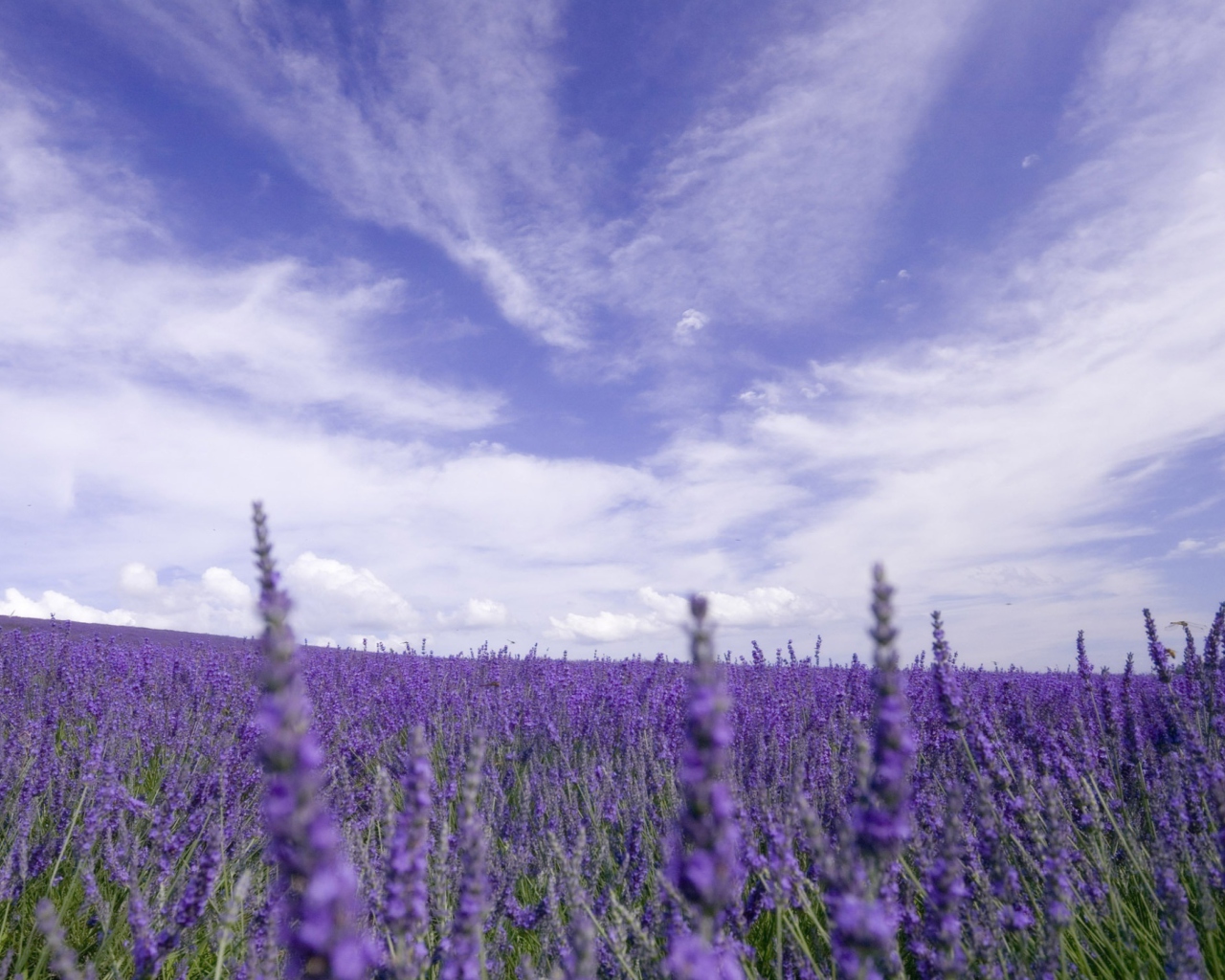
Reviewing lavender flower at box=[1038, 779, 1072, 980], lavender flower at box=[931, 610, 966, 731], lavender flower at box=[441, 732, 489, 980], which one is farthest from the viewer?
lavender flower at box=[931, 610, 966, 731]

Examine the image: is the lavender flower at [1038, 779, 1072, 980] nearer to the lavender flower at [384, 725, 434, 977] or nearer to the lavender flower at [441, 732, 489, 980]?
the lavender flower at [441, 732, 489, 980]

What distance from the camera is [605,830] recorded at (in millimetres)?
3691

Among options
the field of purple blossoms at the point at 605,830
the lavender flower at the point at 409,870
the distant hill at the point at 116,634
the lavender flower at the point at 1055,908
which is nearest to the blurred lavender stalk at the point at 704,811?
the field of purple blossoms at the point at 605,830

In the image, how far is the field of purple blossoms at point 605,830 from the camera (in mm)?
963

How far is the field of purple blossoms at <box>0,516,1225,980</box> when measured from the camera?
3.16ft

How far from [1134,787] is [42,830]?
238 inches

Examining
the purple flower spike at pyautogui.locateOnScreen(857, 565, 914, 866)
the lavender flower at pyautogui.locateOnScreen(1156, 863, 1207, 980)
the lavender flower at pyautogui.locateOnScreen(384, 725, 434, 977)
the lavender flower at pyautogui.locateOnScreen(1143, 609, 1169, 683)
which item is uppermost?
the lavender flower at pyautogui.locateOnScreen(1143, 609, 1169, 683)

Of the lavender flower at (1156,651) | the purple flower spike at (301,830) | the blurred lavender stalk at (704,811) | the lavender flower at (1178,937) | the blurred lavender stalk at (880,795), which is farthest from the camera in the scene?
the lavender flower at (1156,651)

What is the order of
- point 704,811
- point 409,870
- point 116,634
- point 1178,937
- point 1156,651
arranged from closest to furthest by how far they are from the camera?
point 704,811 < point 409,870 < point 1178,937 < point 1156,651 < point 116,634

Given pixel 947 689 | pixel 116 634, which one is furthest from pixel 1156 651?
pixel 116 634

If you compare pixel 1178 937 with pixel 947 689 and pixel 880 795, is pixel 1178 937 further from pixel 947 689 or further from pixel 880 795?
pixel 880 795

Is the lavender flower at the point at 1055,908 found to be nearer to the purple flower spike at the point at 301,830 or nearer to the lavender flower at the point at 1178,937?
the lavender flower at the point at 1178,937

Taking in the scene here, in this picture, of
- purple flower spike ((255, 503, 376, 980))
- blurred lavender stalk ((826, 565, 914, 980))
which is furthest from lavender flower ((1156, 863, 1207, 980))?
purple flower spike ((255, 503, 376, 980))

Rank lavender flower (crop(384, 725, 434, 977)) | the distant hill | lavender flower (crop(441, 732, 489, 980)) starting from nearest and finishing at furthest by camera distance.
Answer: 1. lavender flower (crop(384, 725, 434, 977))
2. lavender flower (crop(441, 732, 489, 980))
3. the distant hill
